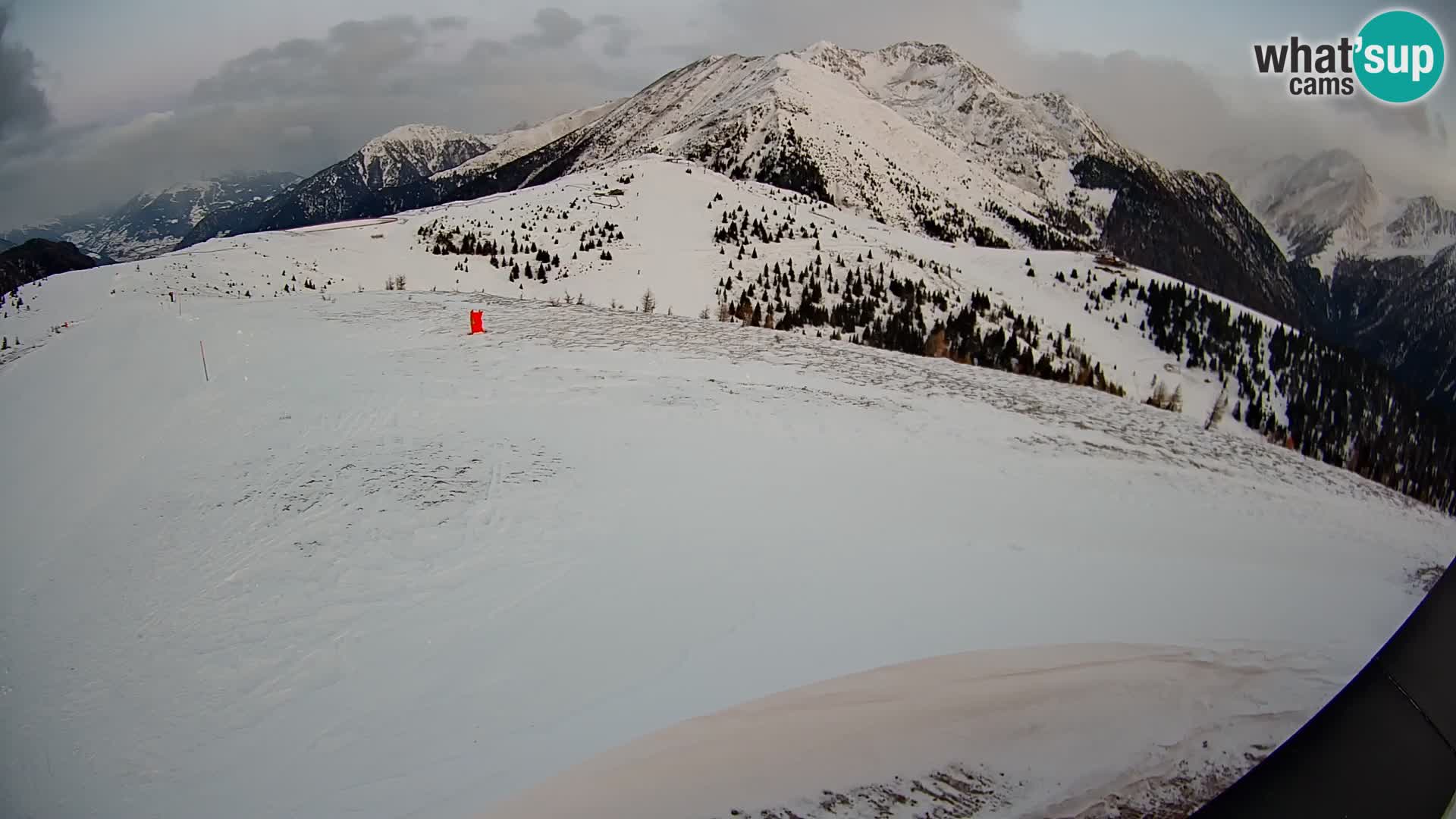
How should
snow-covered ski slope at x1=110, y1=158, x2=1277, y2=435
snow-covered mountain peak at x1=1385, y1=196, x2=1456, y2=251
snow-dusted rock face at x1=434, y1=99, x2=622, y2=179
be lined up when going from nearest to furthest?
snow-covered mountain peak at x1=1385, y1=196, x2=1456, y2=251 < snow-covered ski slope at x1=110, y1=158, x2=1277, y2=435 < snow-dusted rock face at x1=434, y1=99, x2=622, y2=179

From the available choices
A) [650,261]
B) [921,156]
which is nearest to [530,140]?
[921,156]

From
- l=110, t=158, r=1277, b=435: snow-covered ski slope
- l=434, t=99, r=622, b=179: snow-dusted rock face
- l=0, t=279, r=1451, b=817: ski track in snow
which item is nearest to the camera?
l=0, t=279, r=1451, b=817: ski track in snow

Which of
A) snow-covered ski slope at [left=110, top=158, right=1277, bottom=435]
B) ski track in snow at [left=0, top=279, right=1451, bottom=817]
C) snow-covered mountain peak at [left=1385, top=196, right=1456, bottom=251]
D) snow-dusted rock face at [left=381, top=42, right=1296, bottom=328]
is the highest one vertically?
snow-dusted rock face at [left=381, top=42, right=1296, bottom=328]

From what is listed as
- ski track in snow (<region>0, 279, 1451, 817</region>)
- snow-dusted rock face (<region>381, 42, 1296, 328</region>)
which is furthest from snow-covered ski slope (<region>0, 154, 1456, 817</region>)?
snow-dusted rock face (<region>381, 42, 1296, 328</region>)

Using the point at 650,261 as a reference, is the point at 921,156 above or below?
above

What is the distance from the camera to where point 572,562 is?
121 inches

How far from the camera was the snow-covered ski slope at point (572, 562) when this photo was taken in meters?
1.80

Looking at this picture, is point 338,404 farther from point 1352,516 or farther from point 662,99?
point 662,99

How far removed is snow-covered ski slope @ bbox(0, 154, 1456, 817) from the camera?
5.90 ft

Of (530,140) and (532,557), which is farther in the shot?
(530,140)

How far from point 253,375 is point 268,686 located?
5079 millimetres

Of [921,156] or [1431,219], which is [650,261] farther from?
[921,156]

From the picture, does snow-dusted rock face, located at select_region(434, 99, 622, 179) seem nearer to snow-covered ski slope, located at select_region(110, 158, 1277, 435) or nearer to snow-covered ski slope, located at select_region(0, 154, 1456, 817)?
snow-covered ski slope, located at select_region(110, 158, 1277, 435)

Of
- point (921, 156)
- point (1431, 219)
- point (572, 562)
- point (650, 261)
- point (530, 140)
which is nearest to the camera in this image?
point (1431, 219)
